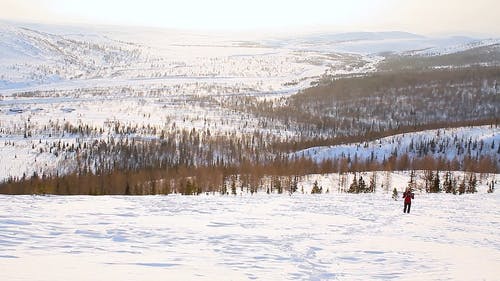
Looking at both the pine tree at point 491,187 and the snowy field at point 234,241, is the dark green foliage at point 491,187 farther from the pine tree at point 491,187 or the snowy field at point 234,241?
the snowy field at point 234,241

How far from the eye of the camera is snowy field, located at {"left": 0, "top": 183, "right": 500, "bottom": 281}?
47.9ft

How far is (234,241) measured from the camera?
765 inches

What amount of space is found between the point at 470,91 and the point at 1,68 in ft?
583

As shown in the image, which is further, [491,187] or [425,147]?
[425,147]

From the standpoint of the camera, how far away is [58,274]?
12680mm

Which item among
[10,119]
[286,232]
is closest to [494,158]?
[286,232]

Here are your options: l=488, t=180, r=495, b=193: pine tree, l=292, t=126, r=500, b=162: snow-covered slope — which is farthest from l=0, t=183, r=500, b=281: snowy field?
l=292, t=126, r=500, b=162: snow-covered slope

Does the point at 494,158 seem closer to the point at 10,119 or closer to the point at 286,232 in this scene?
the point at 286,232

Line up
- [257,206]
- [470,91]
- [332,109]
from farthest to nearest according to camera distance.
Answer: [470,91], [332,109], [257,206]

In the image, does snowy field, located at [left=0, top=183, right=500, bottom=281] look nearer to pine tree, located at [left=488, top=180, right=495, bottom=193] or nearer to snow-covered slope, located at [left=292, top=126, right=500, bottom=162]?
pine tree, located at [left=488, top=180, right=495, bottom=193]

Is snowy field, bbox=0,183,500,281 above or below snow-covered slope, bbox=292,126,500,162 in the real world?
above

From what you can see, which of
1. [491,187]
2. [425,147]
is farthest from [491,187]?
[425,147]

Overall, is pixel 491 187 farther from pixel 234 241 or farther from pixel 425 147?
pixel 234 241

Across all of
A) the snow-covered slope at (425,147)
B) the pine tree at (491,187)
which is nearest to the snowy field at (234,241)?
the pine tree at (491,187)
